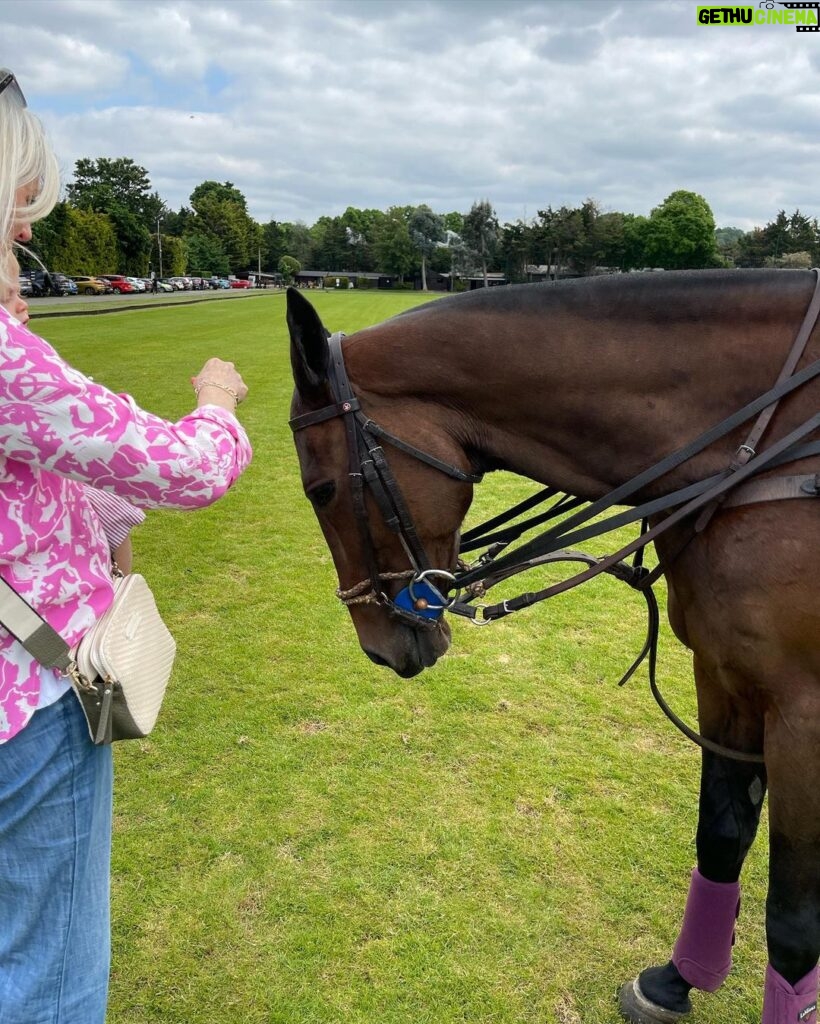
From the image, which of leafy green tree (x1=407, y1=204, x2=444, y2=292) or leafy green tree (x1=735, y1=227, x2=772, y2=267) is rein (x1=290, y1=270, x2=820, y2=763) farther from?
leafy green tree (x1=407, y1=204, x2=444, y2=292)

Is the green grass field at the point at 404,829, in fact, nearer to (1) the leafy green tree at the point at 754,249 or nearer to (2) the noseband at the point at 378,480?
(2) the noseband at the point at 378,480

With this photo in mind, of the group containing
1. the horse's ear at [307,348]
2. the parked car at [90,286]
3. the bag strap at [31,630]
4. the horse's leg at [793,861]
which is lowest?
the horse's leg at [793,861]

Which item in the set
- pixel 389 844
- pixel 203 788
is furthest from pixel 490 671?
pixel 203 788

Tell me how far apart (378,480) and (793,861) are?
167 cm

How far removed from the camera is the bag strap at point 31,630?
1.54m

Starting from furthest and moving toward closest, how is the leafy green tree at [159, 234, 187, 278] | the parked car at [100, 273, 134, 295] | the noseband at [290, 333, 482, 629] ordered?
the leafy green tree at [159, 234, 187, 278]
the parked car at [100, 273, 134, 295]
the noseband at [290, 333, 482, 629]

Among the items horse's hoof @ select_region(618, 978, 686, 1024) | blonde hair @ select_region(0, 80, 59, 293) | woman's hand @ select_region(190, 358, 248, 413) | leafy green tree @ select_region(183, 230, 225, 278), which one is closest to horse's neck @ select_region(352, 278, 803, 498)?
woman's hand @ select_region(190, 358, 248, 413)

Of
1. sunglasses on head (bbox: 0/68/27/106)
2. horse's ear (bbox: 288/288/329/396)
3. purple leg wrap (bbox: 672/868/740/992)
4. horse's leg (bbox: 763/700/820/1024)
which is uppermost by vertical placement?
sunglasses on head (bbox: 0/68/27/106)

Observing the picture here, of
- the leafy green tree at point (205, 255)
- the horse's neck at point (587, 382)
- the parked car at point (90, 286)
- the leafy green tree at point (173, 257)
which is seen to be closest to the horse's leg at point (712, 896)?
the horse's neck at point (587, 382)

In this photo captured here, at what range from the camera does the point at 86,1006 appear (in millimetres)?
1851

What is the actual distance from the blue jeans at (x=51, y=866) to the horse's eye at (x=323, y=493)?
941 mm

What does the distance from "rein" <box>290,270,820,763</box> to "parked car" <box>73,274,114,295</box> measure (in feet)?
185

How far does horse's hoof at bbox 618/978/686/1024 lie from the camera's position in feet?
9.00

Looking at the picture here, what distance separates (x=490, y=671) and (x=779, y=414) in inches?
136
